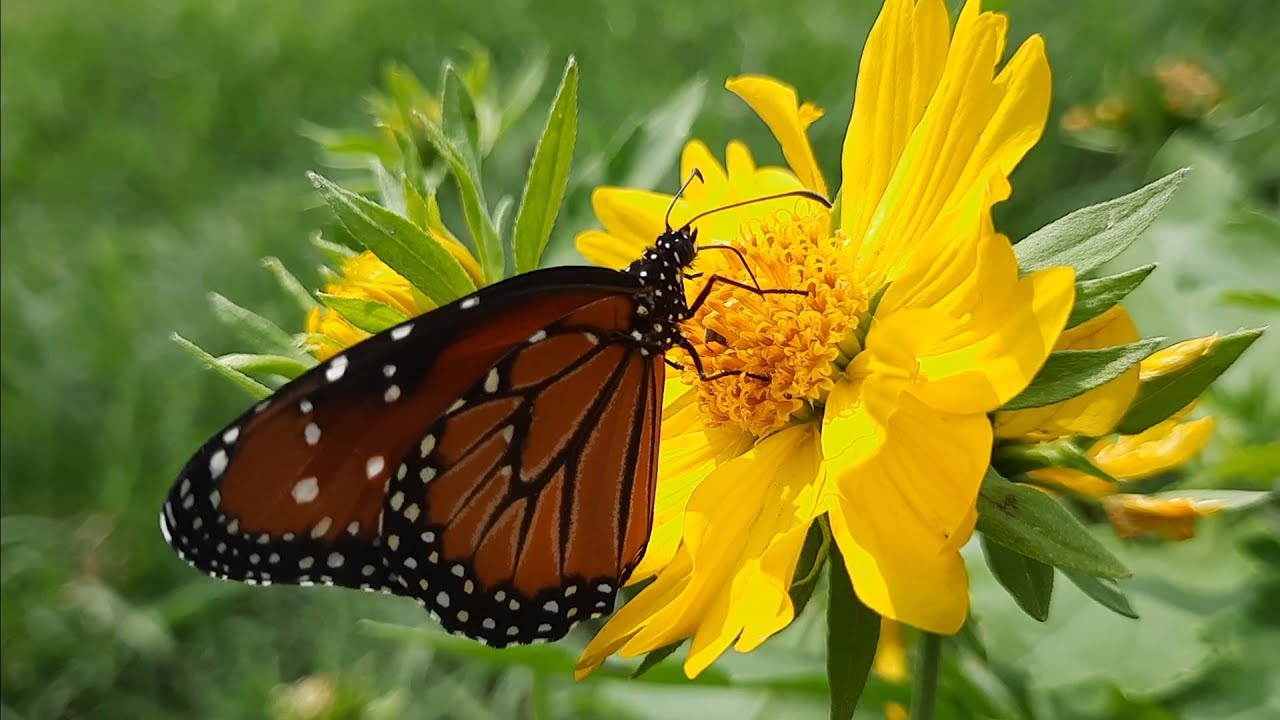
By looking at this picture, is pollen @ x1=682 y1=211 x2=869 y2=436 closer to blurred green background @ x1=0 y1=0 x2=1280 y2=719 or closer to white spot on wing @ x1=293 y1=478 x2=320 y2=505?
blurred green background @ x1=0 y1=0 x2=1280 y2=719

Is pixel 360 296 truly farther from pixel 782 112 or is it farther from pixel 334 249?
pixel 782 112

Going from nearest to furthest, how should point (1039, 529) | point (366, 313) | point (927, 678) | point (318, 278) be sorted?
1. point (1039, 529)
2. point (927, 678)
3. point (366, 313)
4. point (318, 278)

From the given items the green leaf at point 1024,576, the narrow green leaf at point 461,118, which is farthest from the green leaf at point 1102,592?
the narrow green leaf at point 461,118

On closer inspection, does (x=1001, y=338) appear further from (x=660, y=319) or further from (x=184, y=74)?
(x=184, y=74)

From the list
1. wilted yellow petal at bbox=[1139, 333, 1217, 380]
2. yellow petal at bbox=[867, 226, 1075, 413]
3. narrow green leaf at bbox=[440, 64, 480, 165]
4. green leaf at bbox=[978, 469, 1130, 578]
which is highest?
narrow green leaf at bbox=[440, 64, 480, 165]

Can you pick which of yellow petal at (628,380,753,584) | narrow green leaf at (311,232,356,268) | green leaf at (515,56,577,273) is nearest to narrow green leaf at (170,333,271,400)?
narrow green leaf at (311,232,356,268)

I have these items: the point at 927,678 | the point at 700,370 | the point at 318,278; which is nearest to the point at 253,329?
the point at 700,370
